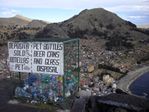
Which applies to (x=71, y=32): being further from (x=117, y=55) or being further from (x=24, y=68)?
(x=24, y=68)

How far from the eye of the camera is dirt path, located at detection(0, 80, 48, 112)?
927 cm

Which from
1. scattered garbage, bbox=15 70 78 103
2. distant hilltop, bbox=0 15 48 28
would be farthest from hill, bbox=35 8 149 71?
distant hilltop, bbox=0 15 48 28

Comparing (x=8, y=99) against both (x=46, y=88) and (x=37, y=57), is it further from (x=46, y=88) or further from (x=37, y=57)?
(x=37, y=57)

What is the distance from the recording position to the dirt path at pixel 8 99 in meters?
9.27

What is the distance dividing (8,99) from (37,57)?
1593mm

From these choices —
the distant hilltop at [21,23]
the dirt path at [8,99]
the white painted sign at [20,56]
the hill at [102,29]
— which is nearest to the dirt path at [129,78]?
the dirt path at [8,99]

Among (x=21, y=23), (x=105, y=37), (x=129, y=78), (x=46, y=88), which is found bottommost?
(x=129, y=78)

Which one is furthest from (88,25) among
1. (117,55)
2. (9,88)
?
(9,88)

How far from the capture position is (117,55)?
94.4ft

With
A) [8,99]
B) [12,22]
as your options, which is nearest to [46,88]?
[8,99]

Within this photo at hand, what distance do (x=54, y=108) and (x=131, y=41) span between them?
89.2 ft

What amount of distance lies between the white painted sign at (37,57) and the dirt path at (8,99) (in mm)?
881

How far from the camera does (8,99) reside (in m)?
10.1

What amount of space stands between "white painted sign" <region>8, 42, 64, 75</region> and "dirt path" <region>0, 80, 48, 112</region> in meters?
0.88
